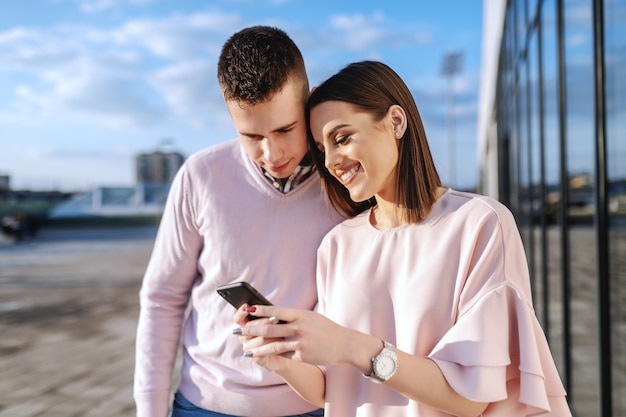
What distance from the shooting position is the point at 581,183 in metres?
3.33

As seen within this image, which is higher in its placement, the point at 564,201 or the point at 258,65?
the point at 258,65

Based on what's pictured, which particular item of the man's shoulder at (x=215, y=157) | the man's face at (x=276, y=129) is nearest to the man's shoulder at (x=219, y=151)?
the man's shoulder at (x=215, y=157)

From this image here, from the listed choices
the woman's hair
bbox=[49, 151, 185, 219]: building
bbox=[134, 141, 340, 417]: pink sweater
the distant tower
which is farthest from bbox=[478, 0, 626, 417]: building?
bbox=[49, 151, 185, 219]: building

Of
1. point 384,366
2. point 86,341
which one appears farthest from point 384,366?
point 86,341

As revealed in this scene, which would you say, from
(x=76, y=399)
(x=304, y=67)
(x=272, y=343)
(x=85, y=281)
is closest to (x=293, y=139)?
(x=304, y=67)

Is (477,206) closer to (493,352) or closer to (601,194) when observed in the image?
(493,352)

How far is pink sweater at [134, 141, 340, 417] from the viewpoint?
5.89 ft

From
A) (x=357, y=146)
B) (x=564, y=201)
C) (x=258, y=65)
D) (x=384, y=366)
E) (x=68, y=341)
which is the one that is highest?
(x=258, y=65)

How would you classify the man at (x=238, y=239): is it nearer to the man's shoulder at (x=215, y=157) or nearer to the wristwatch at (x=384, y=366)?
the man's shoulder at (x=215, y=157)

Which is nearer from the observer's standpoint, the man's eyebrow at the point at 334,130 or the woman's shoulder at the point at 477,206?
the woman's shoulder at the point at 477,206

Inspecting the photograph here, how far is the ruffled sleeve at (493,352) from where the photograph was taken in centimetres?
130

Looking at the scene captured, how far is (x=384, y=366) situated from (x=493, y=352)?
9.2 inches

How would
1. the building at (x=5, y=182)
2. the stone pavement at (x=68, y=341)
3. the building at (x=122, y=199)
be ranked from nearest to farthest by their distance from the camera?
the stone pavement at (x=68, y=341) < the building at (x=5, y=182) < the building at (x=122, y=199)

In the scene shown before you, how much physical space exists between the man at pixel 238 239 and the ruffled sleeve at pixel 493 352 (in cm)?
56
